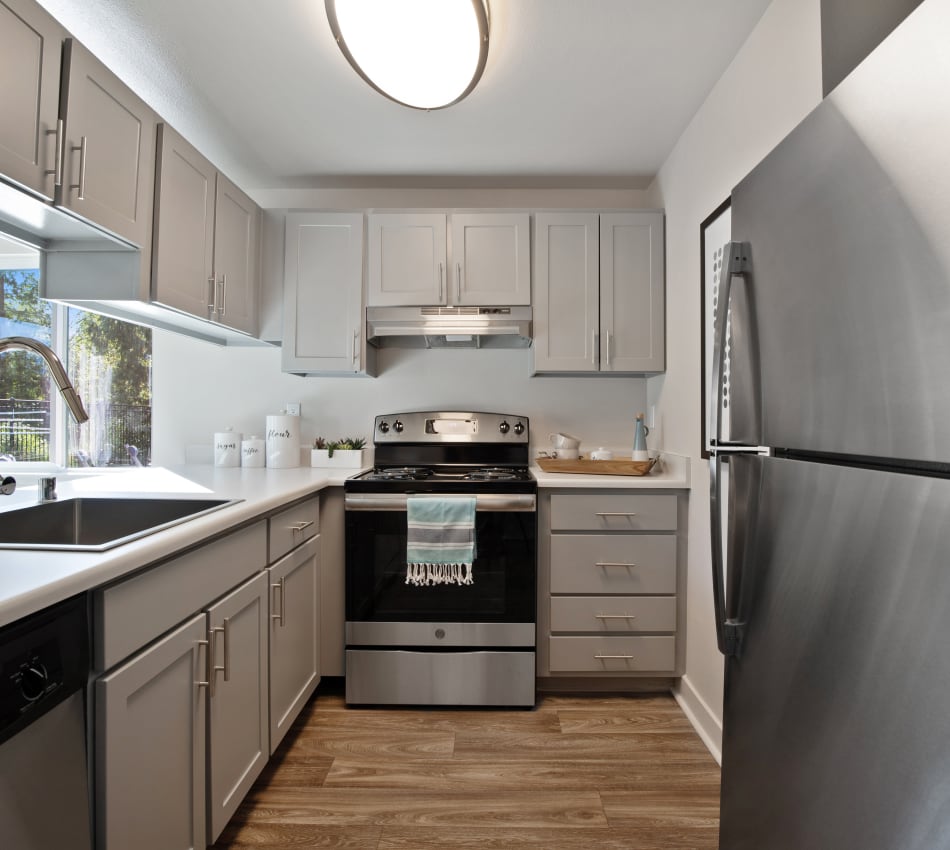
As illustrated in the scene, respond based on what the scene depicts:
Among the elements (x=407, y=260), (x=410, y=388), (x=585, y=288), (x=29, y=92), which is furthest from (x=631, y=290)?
(x=29, y=92)

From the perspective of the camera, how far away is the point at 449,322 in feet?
8.32

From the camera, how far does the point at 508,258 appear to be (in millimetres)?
2590

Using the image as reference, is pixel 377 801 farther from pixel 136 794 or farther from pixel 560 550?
pixel 560 550

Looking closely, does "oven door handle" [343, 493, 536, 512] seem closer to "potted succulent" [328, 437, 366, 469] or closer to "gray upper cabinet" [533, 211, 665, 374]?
"potted succulent" [328, 437, 366, 469]

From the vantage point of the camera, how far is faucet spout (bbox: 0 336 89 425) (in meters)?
1.22

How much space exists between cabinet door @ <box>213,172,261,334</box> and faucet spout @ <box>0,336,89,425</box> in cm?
101

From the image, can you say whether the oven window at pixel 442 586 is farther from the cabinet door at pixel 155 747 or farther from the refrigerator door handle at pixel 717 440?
the refrigerator door handle at pixel 717 440

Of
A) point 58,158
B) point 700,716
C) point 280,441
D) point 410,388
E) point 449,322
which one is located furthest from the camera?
point 410,388

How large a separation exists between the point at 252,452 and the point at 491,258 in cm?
152

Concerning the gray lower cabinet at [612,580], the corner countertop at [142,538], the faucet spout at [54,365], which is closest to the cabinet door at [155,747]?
the corner countertop at [142,538]

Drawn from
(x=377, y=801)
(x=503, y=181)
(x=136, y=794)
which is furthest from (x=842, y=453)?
(x=503, y=181)

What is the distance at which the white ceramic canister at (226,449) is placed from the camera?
2.71m

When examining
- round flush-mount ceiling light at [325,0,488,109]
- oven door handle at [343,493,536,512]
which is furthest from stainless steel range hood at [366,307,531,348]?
round flush-mount ceiling light at [325,0,488,109]

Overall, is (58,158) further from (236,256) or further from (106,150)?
(236,256)
